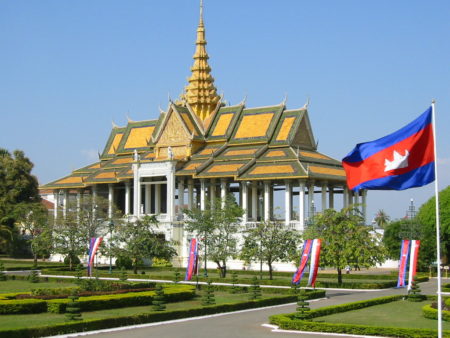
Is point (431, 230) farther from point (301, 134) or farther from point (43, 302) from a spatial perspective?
point (43, 302)

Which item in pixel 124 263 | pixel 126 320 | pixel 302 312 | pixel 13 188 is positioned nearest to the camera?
pixel 126 320

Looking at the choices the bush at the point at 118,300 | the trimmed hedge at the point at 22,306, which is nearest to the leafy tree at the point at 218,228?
the bush at the point at 118,300

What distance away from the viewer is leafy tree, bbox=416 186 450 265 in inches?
2146

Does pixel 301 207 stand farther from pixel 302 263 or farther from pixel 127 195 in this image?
pixel 302 263

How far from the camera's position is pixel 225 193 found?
208ft

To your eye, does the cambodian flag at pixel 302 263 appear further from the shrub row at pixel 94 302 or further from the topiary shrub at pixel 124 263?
the topiary shrub at pixel 124 263

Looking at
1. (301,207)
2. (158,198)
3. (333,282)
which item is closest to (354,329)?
(333,282)

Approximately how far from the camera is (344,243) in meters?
40.6

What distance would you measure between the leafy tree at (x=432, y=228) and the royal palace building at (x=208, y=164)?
5.52 m

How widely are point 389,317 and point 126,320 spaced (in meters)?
9.15

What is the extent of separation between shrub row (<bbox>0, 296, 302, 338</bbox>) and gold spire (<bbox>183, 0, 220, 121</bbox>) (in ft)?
136

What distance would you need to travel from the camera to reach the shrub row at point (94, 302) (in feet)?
92.8

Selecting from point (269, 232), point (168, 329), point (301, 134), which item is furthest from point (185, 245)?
point (168, 329)

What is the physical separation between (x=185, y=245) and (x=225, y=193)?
17.3ft
